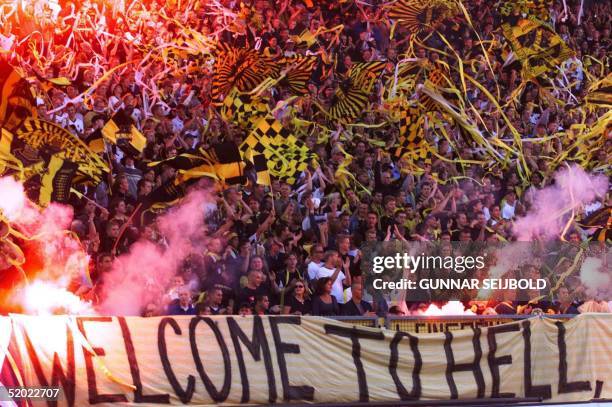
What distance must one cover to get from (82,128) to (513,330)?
16.6 ft

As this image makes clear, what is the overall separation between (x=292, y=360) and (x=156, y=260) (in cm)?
200

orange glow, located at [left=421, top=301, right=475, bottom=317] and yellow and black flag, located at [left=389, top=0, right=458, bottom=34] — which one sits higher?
yellow and black flag, located at [left=389, top=0, right=458, bottom=34]

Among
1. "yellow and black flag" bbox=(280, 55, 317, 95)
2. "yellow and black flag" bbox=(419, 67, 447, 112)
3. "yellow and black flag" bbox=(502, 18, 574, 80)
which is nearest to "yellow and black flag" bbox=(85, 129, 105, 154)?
"yellow and black flag" bbox=(280, 55, 317, 95)

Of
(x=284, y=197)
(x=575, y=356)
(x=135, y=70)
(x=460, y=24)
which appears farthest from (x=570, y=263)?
(x=135, y=70)

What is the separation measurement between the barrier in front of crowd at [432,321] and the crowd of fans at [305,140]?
530mm

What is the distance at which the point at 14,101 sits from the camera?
10031 millimetres

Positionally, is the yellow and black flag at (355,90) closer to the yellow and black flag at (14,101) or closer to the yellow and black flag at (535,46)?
the yellow and black flag at (535,46)

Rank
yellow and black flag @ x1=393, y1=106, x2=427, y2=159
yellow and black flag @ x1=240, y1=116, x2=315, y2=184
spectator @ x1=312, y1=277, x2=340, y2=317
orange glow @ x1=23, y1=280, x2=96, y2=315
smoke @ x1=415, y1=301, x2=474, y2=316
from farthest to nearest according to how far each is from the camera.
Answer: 1. yellow and black flag @ x1=393, y1=106, x2=427, y2=159
2. yellow and black flag @ x1=240, y1=116, x2=315, y2=184
3. smoke @ x1=415, y1=301, x2=474, y2=316
4. spectator @ x1=312, y1=277, x2=340, y2=317
5. orange glow @ x1=23, y1=280, x2=96, y2=315

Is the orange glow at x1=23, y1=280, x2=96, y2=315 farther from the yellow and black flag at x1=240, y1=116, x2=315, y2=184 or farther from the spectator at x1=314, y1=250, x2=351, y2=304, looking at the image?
the yellow and black flag at x1=240, y1=116, x2=315, y2=184

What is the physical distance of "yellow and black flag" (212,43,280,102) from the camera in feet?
37.2

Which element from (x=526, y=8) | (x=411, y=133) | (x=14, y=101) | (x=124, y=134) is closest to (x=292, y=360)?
(x=124, y=134)

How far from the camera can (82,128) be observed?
33.6 feet

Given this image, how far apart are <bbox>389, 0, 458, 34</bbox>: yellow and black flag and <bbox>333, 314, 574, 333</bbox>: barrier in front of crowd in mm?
5422

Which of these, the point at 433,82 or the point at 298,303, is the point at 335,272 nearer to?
the point at 298,303
